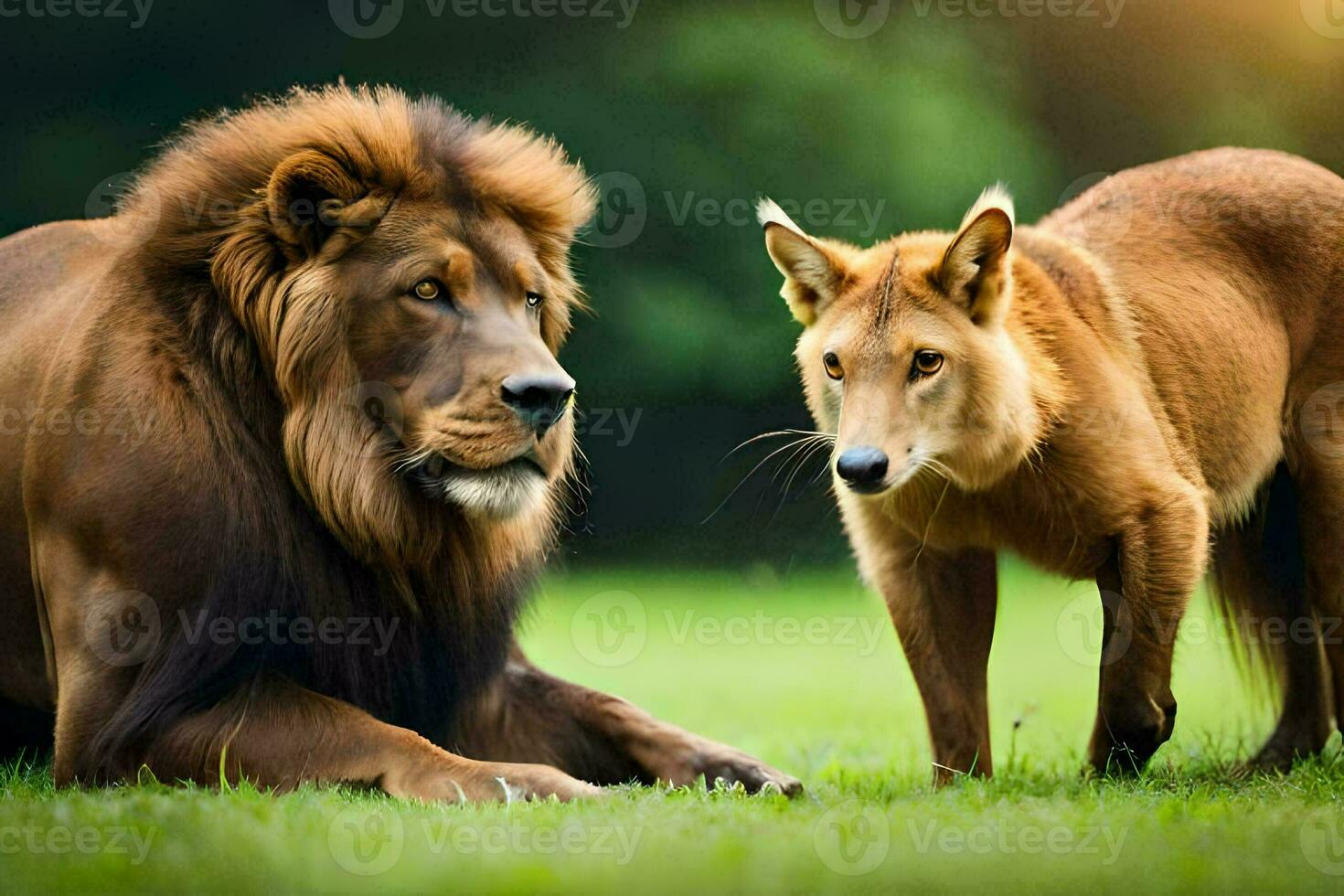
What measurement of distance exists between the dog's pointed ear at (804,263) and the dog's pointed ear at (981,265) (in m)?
0.42

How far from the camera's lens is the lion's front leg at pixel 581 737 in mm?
5090

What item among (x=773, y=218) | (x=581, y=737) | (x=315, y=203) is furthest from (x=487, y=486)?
(x=773, y=218)

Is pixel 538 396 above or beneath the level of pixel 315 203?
beneath

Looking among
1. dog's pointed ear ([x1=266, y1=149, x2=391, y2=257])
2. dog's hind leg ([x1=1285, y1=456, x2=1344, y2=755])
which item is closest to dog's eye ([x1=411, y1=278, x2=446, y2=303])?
dog's pointed ear ([x1=266, y1=149, x2=391, y2=257])

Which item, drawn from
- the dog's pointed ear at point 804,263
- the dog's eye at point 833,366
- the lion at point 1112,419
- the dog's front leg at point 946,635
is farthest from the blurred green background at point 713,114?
the dog's eye at point 833,366

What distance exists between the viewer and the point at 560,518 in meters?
5.41

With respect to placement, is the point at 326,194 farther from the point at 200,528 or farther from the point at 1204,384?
the point at 1204,384

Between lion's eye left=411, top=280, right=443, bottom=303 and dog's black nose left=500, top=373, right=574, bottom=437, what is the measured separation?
0.41m

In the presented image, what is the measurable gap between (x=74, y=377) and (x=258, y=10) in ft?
35.0

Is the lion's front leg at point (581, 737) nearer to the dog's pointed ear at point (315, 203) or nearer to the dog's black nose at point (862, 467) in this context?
the dog's black nose at point (862, 467)

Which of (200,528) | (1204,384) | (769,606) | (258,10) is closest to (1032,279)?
(1204,384)

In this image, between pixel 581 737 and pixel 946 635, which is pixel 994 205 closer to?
pixel 946 635

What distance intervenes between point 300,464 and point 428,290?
2.10 feet

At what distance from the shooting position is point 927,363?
211 inches
